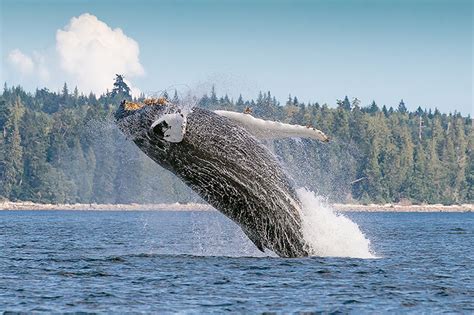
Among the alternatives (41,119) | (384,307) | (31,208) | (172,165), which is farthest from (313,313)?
(41,119)

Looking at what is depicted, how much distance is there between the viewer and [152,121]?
22.3m

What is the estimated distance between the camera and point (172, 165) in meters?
23.2

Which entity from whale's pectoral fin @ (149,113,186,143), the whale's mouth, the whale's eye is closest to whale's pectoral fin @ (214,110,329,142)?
the whale's mouth

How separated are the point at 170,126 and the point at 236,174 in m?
2.61

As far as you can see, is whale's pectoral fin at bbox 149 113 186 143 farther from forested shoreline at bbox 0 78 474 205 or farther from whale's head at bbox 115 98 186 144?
forested shoreline at bbox 0 78 474 205

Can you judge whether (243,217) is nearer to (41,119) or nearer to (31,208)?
(31,208)

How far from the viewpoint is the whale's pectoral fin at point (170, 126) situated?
22.0 m

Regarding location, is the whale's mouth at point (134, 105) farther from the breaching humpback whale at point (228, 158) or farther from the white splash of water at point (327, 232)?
the white splash of water at point (327, 232)

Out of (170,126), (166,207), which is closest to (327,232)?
(170,126)

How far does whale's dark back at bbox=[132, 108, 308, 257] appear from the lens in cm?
2295

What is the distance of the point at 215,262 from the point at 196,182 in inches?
152

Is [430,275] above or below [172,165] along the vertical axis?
below

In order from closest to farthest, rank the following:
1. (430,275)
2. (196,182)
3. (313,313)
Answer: (313,313)
(196,182)
(430,275)

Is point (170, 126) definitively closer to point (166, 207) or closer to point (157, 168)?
point (157, 168)
